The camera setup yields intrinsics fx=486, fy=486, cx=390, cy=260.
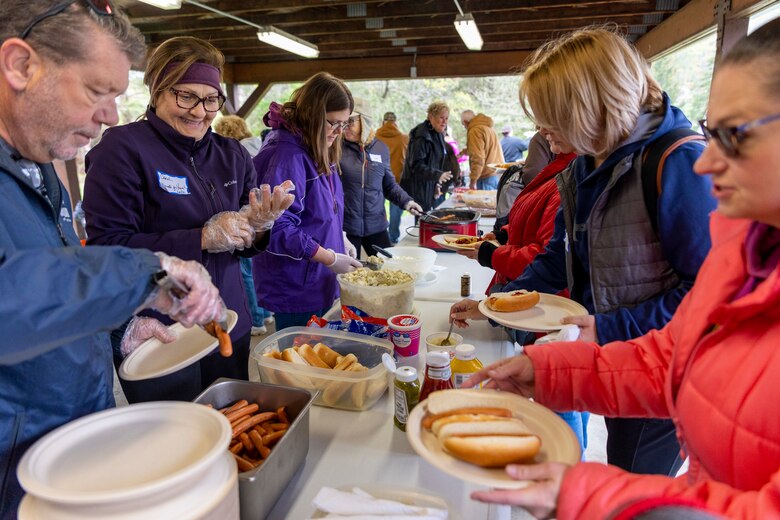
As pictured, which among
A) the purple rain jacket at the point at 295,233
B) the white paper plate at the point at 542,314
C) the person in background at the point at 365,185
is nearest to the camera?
the white paper plate at the point at 542,314

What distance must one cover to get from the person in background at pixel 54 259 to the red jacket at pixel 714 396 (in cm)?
75

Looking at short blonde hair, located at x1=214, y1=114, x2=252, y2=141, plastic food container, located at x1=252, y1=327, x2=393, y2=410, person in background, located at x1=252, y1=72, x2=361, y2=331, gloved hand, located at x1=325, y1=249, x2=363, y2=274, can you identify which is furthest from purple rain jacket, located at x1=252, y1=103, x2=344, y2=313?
short blonde hair, located at x1=214, y1=114, x2=252, y2=141

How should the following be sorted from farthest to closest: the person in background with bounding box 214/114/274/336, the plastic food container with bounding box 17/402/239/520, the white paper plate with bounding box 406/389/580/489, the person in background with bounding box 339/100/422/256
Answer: the person in background with bounding box 214/114/274/336 → the person in background with bounding box 339/100/422/256 → the white paper plate with bounding box 406/389/580/489 → the plastic food container with bounding box 17/402/239/520

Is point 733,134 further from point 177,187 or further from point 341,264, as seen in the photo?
point 341,264

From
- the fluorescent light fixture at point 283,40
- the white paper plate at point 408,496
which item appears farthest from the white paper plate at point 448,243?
the fluorescent light fixture at point 283,40

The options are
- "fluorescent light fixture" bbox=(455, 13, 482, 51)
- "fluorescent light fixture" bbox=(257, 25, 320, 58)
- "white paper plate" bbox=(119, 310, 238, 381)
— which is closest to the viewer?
"white paper plate" bbox=(119, 310, 238, 381)

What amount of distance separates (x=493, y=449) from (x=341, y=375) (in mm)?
587

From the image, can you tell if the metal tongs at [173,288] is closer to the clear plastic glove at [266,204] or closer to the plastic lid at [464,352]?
the plastic lid at [464,352]

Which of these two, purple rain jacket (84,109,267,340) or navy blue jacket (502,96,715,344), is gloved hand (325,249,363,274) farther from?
navy blue jacket (502,96,715,344)

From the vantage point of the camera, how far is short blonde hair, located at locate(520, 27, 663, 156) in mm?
1381

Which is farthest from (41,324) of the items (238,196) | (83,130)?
(238,196)

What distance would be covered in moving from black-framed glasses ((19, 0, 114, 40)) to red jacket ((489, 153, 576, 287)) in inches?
64.2

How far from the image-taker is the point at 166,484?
663mm

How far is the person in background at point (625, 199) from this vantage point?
4.21ft
